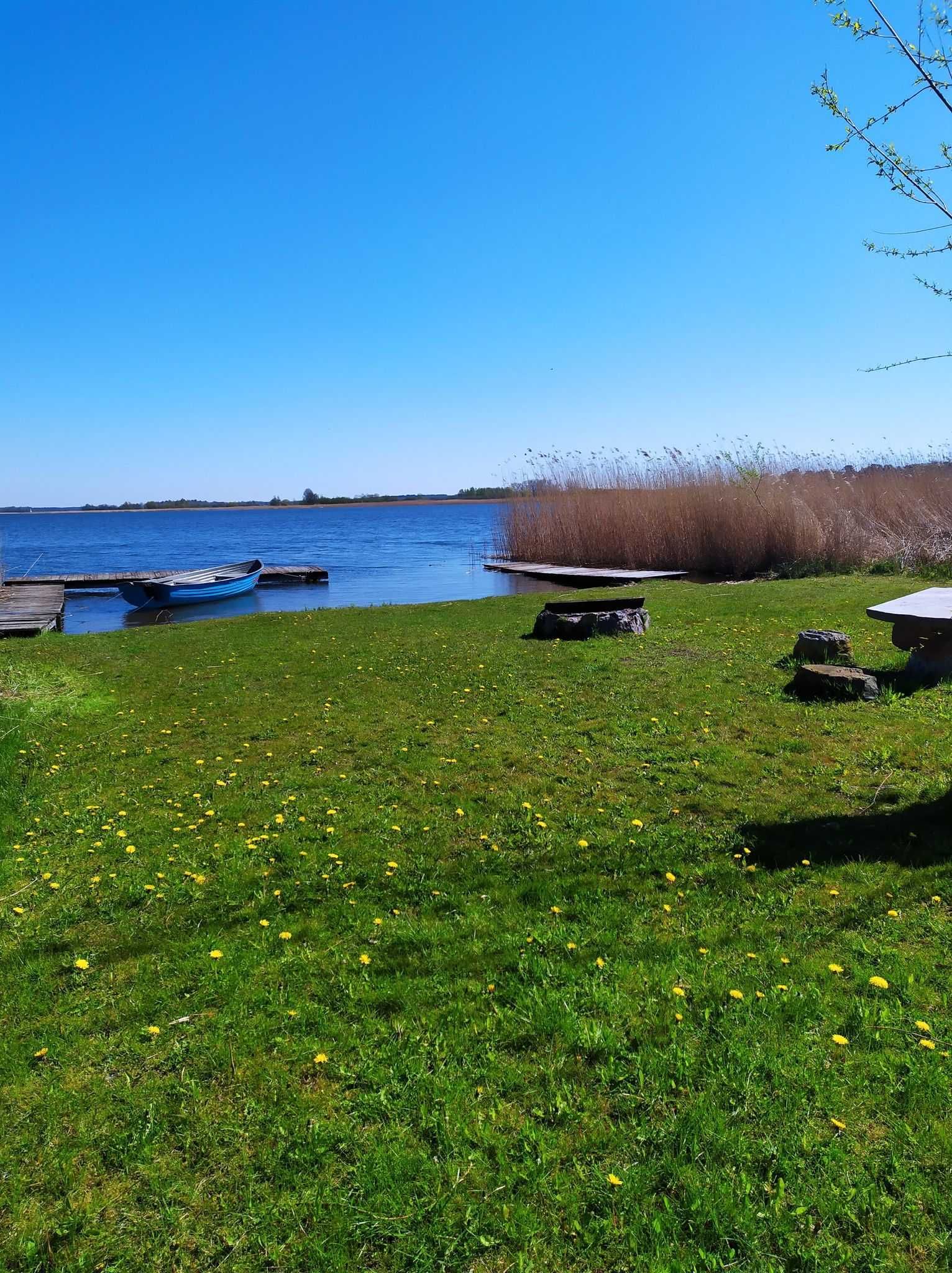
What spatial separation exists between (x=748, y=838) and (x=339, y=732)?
179 inches

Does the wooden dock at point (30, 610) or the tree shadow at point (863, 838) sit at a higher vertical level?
the wooden dock at point (30, 610)

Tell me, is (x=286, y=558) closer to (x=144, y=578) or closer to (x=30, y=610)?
(x=144, y=578)

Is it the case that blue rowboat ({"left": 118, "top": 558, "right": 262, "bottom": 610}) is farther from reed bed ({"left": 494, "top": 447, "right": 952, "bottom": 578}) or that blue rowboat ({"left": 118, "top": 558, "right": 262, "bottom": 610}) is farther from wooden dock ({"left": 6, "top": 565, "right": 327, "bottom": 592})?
reed bed ({"left": 494, "top": 447, "right": 952, "bottom": 578})

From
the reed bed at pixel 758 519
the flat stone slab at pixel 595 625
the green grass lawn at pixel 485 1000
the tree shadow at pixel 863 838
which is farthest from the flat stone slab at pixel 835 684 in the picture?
the reed bed at pixel 758 519

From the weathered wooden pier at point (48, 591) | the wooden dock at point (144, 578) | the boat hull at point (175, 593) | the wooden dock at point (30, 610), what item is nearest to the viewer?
the wooden dock at point (30, 610)

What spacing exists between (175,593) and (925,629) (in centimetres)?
2499

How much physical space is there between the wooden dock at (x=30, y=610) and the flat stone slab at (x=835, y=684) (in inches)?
708

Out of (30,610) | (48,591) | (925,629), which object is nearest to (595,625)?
(925,629)

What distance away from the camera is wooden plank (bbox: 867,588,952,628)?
27.6 ft

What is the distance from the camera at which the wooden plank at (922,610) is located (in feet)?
27.6

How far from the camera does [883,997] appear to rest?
3.54 m

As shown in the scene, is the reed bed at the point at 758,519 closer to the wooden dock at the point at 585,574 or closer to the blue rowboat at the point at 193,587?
the wooden dock at the point at 585,574

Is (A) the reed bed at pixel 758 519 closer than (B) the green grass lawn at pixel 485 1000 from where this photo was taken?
No

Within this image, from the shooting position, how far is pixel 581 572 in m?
27.4
